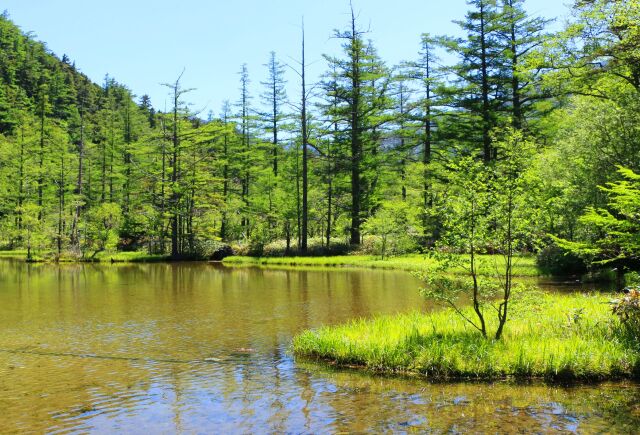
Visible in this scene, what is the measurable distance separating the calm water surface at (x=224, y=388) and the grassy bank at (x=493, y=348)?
375 mm

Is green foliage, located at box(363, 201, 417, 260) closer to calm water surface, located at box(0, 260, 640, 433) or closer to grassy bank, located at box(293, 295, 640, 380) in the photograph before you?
calm water surface, located at box(0, 260, 640, 433)

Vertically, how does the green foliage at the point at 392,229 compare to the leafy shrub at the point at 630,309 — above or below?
above

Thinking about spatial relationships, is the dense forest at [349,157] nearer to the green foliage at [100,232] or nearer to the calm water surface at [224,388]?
the green foliage at [100,232]

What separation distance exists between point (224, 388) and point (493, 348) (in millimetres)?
4269

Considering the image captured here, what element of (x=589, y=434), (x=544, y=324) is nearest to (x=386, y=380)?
(x=589, y=434)

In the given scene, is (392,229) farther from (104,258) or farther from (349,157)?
(104,258)

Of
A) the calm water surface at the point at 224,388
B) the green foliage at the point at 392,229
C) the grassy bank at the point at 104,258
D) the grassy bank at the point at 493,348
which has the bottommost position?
the calm water surface at the point at 224,388

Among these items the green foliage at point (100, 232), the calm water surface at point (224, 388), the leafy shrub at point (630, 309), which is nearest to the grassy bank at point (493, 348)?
the leafy shrub at point (630, 309)

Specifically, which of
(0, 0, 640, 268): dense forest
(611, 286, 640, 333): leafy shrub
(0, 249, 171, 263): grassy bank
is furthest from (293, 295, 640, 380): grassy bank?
(0, 249, 171, 263): grassy bank

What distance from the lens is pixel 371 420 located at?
5.93m

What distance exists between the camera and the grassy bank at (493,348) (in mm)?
7422

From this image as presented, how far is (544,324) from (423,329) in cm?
228

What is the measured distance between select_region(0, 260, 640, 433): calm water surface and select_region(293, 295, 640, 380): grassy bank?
0.37m

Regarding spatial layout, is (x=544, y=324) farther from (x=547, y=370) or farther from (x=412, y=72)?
(x=412, y=72)
